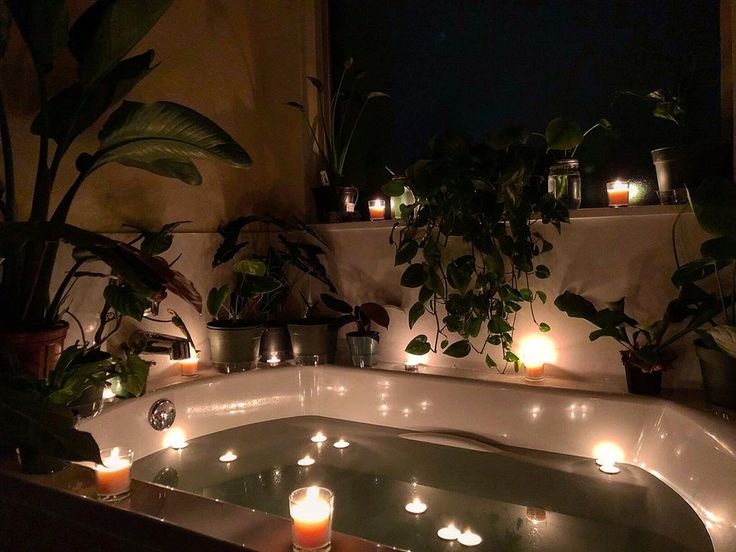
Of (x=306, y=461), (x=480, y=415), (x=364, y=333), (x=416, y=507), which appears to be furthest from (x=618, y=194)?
(x=306, y=461)

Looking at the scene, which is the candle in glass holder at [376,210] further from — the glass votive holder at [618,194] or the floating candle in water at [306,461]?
the floating candle in water at [306,461]

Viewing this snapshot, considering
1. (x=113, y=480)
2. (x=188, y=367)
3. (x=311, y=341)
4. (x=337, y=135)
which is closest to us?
(x=113, y=480)

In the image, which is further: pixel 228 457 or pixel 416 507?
pixel 228 457

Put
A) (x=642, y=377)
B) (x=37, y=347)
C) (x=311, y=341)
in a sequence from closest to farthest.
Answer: (x=37, y=347), (x=642, y=377), (x=311, y=341)

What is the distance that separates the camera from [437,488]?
1.30 metres

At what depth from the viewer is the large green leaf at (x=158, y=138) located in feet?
4.43

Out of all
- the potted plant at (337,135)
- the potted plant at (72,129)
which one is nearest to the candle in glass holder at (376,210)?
the potted plant at (337,135)

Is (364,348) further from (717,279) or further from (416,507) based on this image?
(717,279)

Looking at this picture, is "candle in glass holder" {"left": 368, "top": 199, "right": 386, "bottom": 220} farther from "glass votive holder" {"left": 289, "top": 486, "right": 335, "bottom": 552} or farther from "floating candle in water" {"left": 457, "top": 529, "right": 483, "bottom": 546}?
"glass votive holder" {"left": 289, "top": 486, "right": 335, "bottom": 552}

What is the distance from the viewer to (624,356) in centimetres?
147

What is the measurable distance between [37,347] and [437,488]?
0.94 m

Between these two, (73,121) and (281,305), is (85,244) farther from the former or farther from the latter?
(281,305)

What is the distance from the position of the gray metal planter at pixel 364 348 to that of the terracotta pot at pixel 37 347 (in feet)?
2.86

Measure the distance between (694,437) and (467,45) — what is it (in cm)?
144
